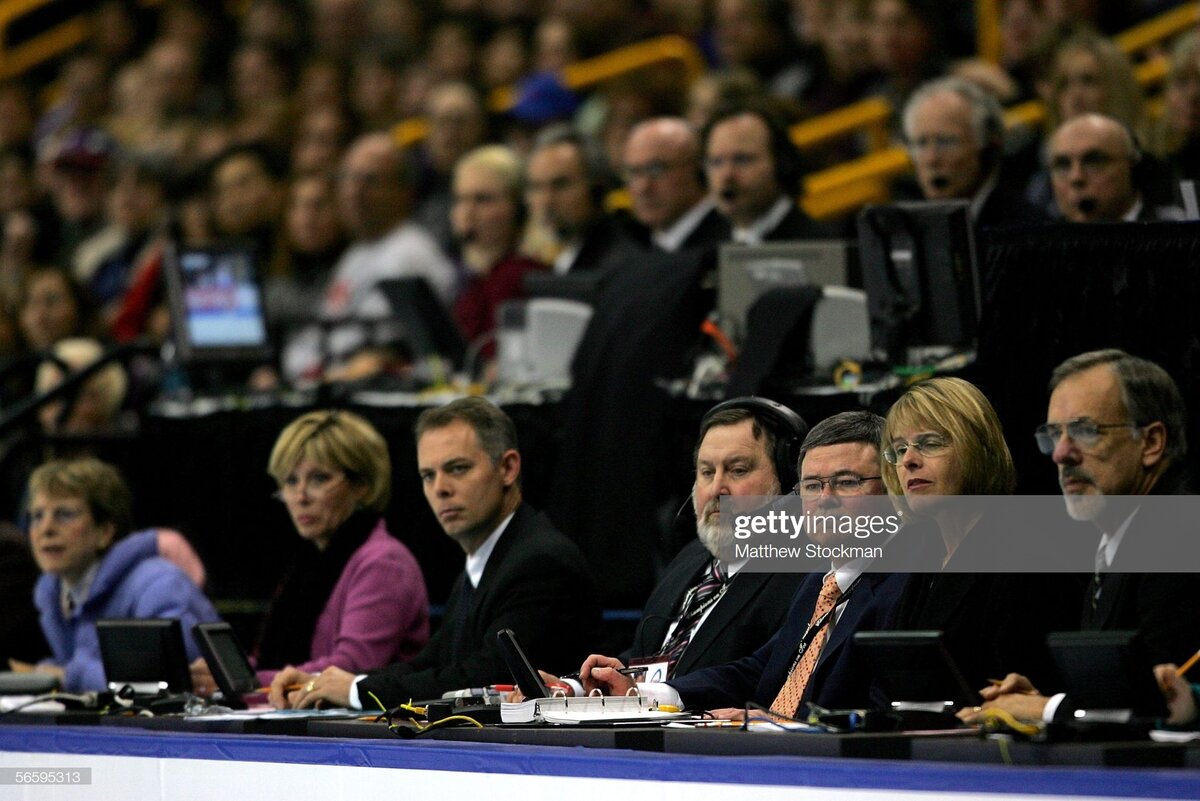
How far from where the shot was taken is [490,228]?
25.6ft

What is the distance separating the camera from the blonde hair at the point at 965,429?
3.93 m

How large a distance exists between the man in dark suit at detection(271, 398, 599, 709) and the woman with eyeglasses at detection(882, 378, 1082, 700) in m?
1.12

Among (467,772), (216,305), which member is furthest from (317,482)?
(216,305)

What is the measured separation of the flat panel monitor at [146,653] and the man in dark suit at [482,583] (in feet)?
0.89

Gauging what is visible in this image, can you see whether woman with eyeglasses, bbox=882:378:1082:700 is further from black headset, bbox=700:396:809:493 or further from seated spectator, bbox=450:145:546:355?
seated spectator, bbox=450:145:546:355

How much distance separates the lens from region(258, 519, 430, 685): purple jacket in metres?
5.32

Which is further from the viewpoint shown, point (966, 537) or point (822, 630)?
point (822, 630)

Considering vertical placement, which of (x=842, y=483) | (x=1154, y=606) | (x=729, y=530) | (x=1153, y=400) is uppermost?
(x=1153, y=400)

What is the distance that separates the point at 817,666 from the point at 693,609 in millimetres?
640

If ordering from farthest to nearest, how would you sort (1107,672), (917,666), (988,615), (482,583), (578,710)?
(482,583)
(578,710)
(988,615)
(917,666)
(1107,672)

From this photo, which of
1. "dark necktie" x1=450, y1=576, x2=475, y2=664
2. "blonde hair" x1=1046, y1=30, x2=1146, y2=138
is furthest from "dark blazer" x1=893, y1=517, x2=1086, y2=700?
"blonde hair" x1=1046, y1=30, x2=1146, y2=138

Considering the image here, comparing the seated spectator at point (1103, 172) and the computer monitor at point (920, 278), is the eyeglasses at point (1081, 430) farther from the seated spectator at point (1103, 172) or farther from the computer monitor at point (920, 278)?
the seated spectator at point (1103, 172)

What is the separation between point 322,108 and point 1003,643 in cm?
761

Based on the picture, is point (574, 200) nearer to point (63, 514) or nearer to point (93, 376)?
point (93, 376)
